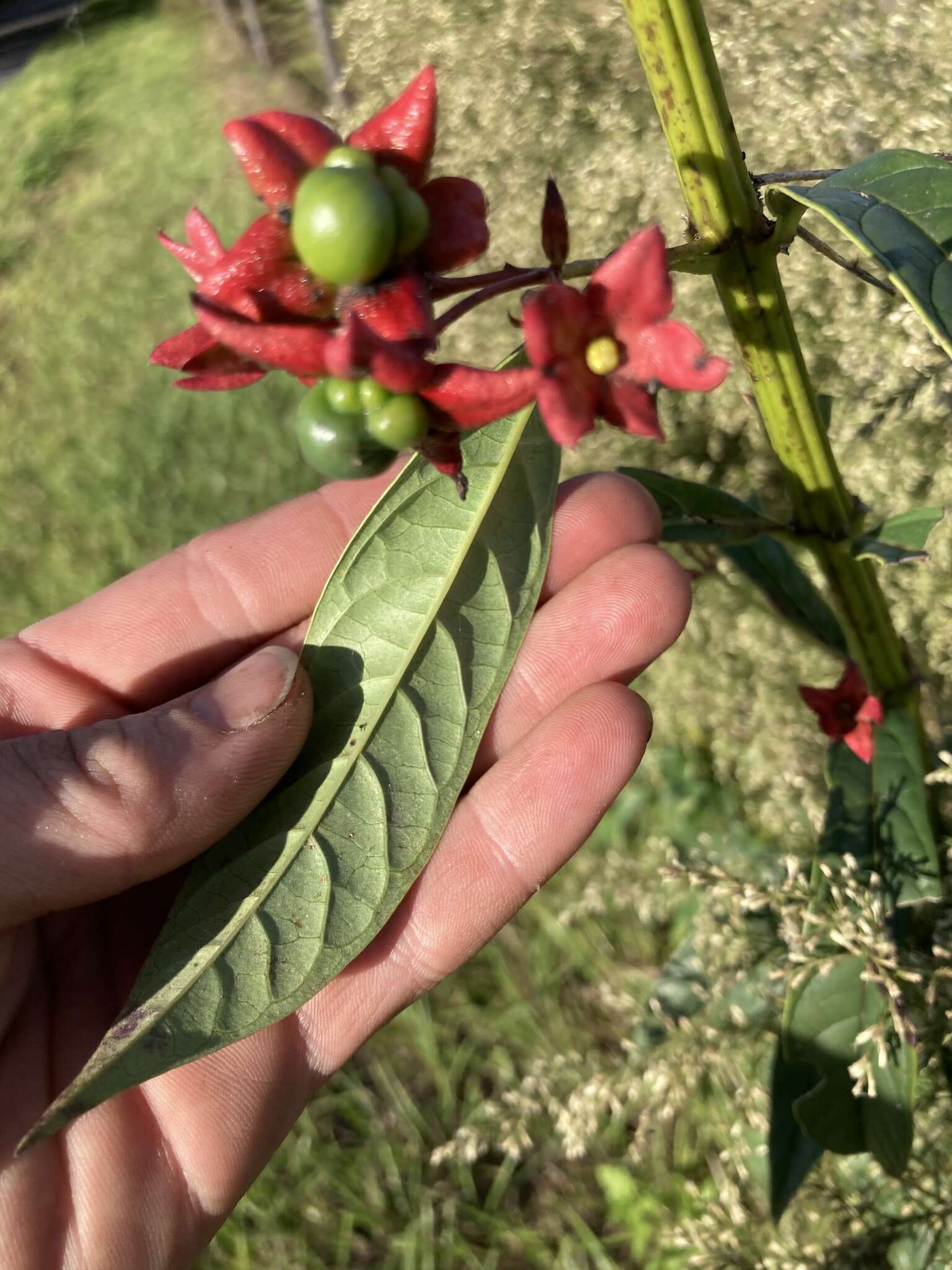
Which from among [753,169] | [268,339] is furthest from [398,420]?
[753,169]

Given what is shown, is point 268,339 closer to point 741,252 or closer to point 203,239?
point 203,239

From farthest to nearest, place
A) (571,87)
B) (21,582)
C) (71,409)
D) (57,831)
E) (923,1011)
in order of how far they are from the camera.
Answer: (71,409) → (21,582) → (571,87) → (923,1011) → (57,831)

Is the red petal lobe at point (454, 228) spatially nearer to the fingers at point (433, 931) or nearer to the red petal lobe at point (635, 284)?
the red petal lobe at point (635, 284)

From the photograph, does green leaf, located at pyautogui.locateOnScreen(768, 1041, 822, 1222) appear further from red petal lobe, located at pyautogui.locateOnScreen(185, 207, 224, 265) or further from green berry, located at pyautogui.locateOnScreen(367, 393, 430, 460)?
red petal lobe, located at pyautogui.locateOnScreen(185, 207, 224, 265)

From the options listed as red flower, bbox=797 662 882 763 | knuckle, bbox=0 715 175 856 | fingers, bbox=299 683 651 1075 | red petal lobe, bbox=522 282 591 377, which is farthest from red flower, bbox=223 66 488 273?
red flower, bbox=797 662 882 763

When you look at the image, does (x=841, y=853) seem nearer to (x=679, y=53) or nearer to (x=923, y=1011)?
(x=923, y=1011)

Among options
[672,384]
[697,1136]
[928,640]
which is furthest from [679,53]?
[697,1136]

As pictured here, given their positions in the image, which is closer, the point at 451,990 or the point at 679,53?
the point at 679,53
